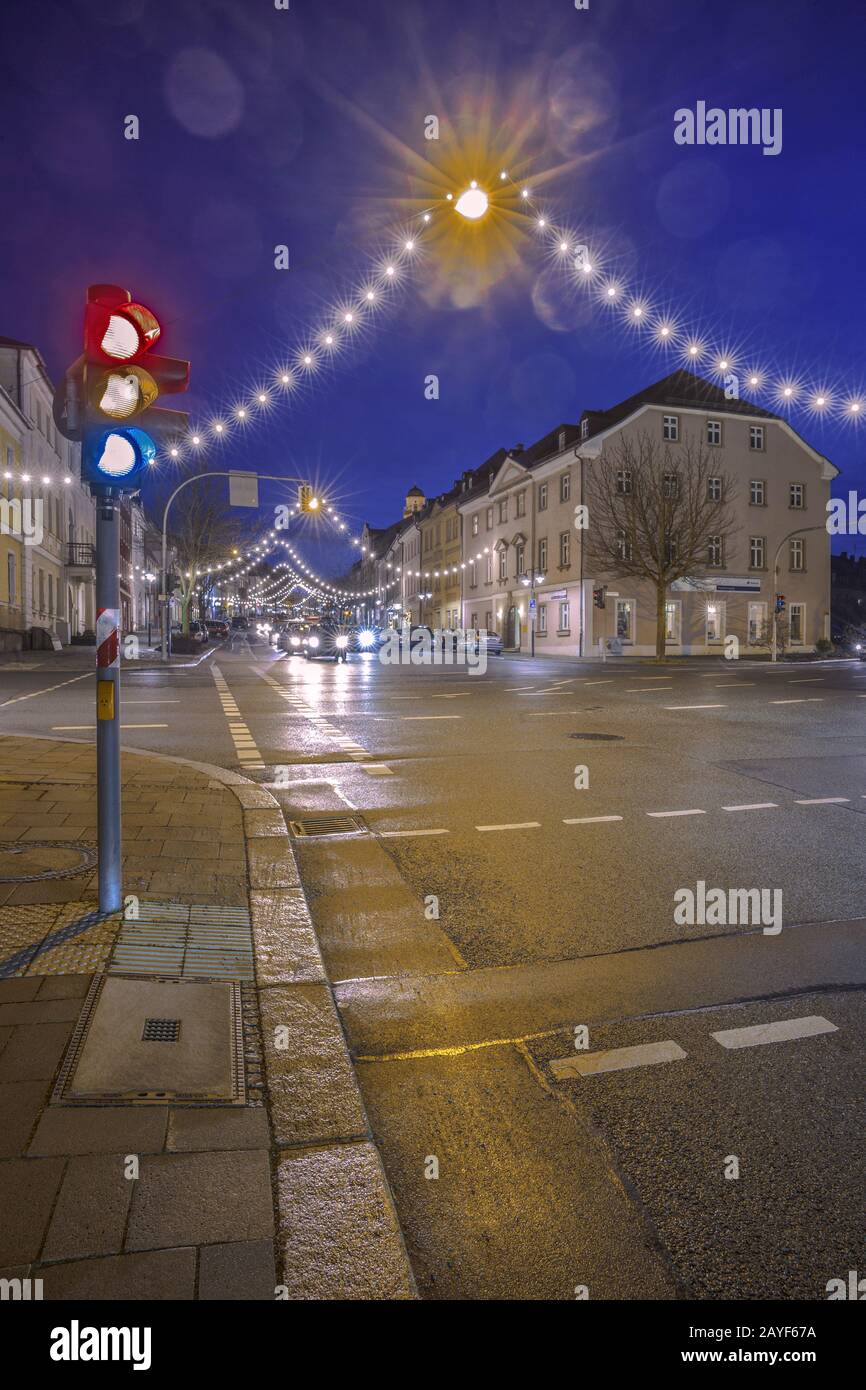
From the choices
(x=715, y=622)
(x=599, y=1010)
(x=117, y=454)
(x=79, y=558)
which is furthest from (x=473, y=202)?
(x=79, y=558)

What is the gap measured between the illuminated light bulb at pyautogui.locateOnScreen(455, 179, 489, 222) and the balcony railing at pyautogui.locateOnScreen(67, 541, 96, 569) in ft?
143

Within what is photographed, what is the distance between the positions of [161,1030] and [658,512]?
38661 mm

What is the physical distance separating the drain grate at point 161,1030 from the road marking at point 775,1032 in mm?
2114

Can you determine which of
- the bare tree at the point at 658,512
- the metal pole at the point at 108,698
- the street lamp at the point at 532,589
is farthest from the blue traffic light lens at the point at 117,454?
the street lamp at the point at 532,589

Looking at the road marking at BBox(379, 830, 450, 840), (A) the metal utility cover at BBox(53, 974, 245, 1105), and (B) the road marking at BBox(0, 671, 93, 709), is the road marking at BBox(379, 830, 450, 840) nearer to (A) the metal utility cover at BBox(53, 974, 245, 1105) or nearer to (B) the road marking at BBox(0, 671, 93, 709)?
(A) the metal utility cover at BBox(53, 974, 245, 1105)

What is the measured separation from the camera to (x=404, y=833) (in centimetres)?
692

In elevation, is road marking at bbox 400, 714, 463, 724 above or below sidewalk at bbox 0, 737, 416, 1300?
above

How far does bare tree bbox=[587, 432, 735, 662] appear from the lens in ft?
128

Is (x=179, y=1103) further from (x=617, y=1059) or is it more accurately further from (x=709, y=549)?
(x=709, y=549)

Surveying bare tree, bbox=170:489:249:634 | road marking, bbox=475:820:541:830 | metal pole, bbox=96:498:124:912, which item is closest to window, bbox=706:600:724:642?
bare tree, bbox=170:489:249:634

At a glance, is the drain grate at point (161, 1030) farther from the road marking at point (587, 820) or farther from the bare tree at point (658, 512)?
the bare tree at point (658, 512)

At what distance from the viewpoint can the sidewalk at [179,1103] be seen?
2.17 metres

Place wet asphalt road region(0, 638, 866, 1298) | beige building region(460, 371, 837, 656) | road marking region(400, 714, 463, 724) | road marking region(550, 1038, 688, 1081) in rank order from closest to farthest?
wet asphalt road region(0, 638, 866, 1298) → road marking region(550, 1038, 688, 1081) → road marking region(400, 714, 463, 724) → beige building region(460, 371, 837, 656)
